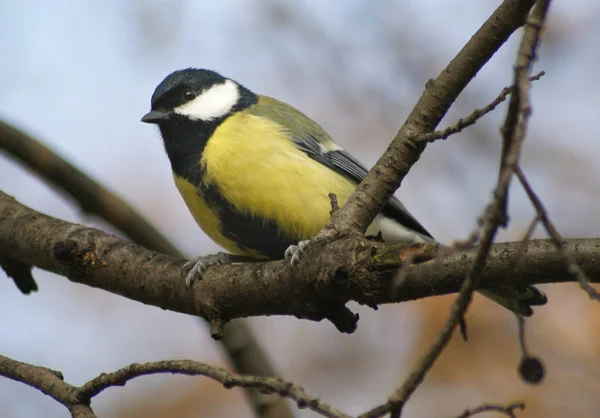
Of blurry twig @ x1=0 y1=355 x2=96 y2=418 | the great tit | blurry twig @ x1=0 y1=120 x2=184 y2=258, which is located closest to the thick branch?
the great tit

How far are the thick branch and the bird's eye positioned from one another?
1008mm

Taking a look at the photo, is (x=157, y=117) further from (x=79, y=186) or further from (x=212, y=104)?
(x=79, y=186)

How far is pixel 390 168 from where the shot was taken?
2277 mm

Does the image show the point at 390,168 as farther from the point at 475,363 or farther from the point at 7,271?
the point at 475,363

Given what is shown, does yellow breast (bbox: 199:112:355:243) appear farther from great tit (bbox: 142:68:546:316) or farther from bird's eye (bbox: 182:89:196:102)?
bird's eye (bbox: 182:89:196:102)

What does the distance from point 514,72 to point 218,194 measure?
6.67 ft

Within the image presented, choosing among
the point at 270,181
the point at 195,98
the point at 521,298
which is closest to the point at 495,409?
the point at 521,298

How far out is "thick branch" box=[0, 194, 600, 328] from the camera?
1.85 metres

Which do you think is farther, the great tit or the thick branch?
the great tit

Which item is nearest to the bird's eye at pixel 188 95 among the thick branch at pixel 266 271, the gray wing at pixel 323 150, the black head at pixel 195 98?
the black head at pixel 195 98

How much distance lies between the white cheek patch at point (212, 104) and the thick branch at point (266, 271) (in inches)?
35.0

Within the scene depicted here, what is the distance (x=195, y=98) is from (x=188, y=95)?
4cm

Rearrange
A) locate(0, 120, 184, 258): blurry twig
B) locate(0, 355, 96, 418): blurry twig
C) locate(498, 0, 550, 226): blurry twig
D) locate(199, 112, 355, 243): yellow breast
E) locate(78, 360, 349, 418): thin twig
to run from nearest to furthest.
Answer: locate(498, 0, 550, 226): blurry twig → locate(78, 360, 349, 418): thin twig → locate(0, 355, 96, 418): blurry twig → locate(199, 112, 355, 243): yellow breast → locate(0, 120, 184, 258): blurry twig

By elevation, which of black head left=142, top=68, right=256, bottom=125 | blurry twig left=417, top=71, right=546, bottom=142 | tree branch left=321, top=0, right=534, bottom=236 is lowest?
blurry twig left=417, top=71, right=546, bottom=142
